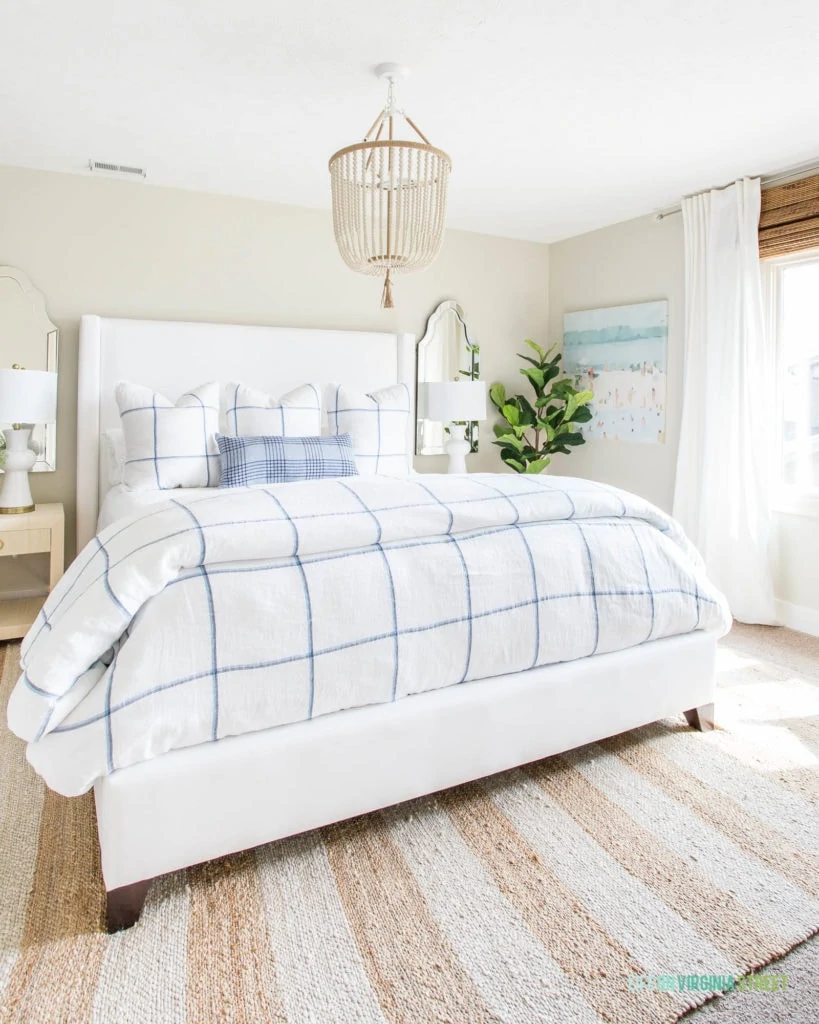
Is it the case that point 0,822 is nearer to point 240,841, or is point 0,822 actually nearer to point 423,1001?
point 240,841

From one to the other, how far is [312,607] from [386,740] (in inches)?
14.7

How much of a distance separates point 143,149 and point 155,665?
2.77 m

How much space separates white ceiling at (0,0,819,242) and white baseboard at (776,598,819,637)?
7.08 feet

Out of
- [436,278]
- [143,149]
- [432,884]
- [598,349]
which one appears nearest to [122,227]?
[143,149]

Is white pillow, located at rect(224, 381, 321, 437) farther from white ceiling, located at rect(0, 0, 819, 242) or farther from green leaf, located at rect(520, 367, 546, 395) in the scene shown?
green leaf, located at rect(520, 367, 546, 395)

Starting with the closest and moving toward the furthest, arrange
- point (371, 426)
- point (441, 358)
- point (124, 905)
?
point (124, 905), point (371, 426), point (441, 358)

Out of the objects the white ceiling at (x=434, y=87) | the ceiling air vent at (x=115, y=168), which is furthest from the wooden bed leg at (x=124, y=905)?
the ceiling air vent at (x=115, y=168)

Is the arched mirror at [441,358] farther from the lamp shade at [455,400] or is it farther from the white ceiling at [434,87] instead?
the white ceiling at [434,87]

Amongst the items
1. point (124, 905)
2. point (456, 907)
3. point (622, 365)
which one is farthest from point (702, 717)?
point (622, 365)

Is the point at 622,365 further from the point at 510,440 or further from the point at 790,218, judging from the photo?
the point at 790,218

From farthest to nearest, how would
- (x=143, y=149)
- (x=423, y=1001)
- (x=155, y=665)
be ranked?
1. (x=143, y=149)
2. (x=155, y=665)
3. (x=423, y=1001)

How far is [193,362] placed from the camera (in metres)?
3.62

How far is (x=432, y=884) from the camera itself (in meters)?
1.54

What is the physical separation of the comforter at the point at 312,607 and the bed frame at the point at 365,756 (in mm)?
45
